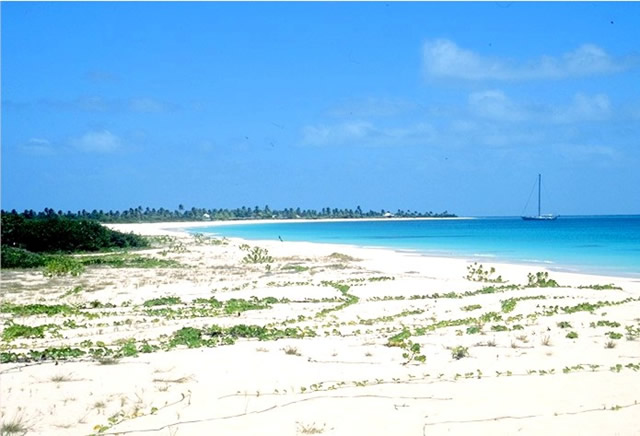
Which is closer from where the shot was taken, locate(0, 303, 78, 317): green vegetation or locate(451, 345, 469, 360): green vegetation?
locate(451, 345, 469, 360): green vegetation

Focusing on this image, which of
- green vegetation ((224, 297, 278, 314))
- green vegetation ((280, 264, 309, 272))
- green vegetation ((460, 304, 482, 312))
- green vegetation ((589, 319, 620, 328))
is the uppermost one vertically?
green vegetation ((589, 319, 620, 328))

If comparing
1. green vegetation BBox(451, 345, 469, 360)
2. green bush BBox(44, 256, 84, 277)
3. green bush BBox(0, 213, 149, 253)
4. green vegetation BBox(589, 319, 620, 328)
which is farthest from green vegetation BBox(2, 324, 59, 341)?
green bush BBox(0, 213, 149, 253)

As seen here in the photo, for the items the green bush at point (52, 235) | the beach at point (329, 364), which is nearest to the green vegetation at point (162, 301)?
the beach at point (329, 364)

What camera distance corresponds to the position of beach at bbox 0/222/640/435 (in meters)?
7.21

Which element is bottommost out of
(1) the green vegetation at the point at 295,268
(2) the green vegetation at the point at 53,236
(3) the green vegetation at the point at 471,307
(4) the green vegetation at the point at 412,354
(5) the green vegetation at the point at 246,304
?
(1) the green vegetation at the point at 295,268

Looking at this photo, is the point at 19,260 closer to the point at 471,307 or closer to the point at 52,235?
the point at 52,235

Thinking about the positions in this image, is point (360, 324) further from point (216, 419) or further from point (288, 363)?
point (216, 419)

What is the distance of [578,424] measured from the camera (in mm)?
7016

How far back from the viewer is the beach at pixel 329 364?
7.21m

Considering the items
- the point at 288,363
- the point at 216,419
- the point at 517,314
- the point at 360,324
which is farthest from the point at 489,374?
the point at 517,314

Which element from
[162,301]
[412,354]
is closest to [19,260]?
[162,301]

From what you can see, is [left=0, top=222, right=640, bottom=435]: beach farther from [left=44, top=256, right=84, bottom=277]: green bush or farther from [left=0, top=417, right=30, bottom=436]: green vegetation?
[left=44, top=256, right=84, bottom=277]: green bush

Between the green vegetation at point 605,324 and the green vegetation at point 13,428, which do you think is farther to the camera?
the green vegetation at point 605,324

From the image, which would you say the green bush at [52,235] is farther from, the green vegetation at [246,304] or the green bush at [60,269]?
the green vegetation at [246,304]
